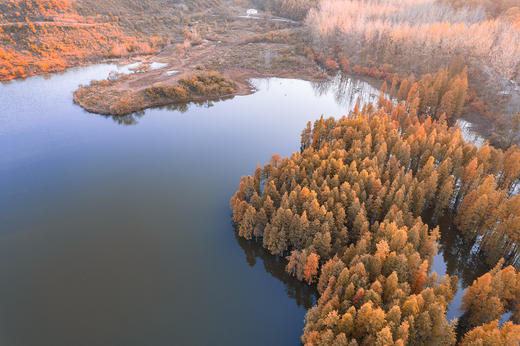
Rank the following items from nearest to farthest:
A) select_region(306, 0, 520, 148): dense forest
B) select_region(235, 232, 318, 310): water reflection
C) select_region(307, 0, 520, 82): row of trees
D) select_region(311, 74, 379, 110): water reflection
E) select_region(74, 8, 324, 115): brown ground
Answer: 1. select_region(235, 232, 318, 310): water reflection
2. select_region(306, 0, 520, 148): dense forest
3. select_region(307, 0, 520, 82): row of trees
4. select_region(74, 8, 324, 115): brown ground
5. select_region(311, 74, 379, 110): water reflection

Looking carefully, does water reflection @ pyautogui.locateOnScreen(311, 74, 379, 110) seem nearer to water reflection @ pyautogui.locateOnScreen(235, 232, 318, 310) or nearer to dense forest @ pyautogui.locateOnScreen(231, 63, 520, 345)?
dense forest @ pyautogui.locateOnScreen(231, 63, 520, 345)

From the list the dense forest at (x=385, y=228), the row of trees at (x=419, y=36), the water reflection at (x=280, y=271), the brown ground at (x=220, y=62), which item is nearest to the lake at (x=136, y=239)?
the water reflection at (x=280, y=271)

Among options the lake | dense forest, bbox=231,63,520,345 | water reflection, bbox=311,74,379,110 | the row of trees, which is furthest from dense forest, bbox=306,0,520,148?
the lake

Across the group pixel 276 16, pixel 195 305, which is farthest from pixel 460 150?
pixel 276 16

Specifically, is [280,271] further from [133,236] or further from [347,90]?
[347,90]

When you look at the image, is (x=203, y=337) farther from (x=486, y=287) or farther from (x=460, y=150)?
(x=460, y=150)
